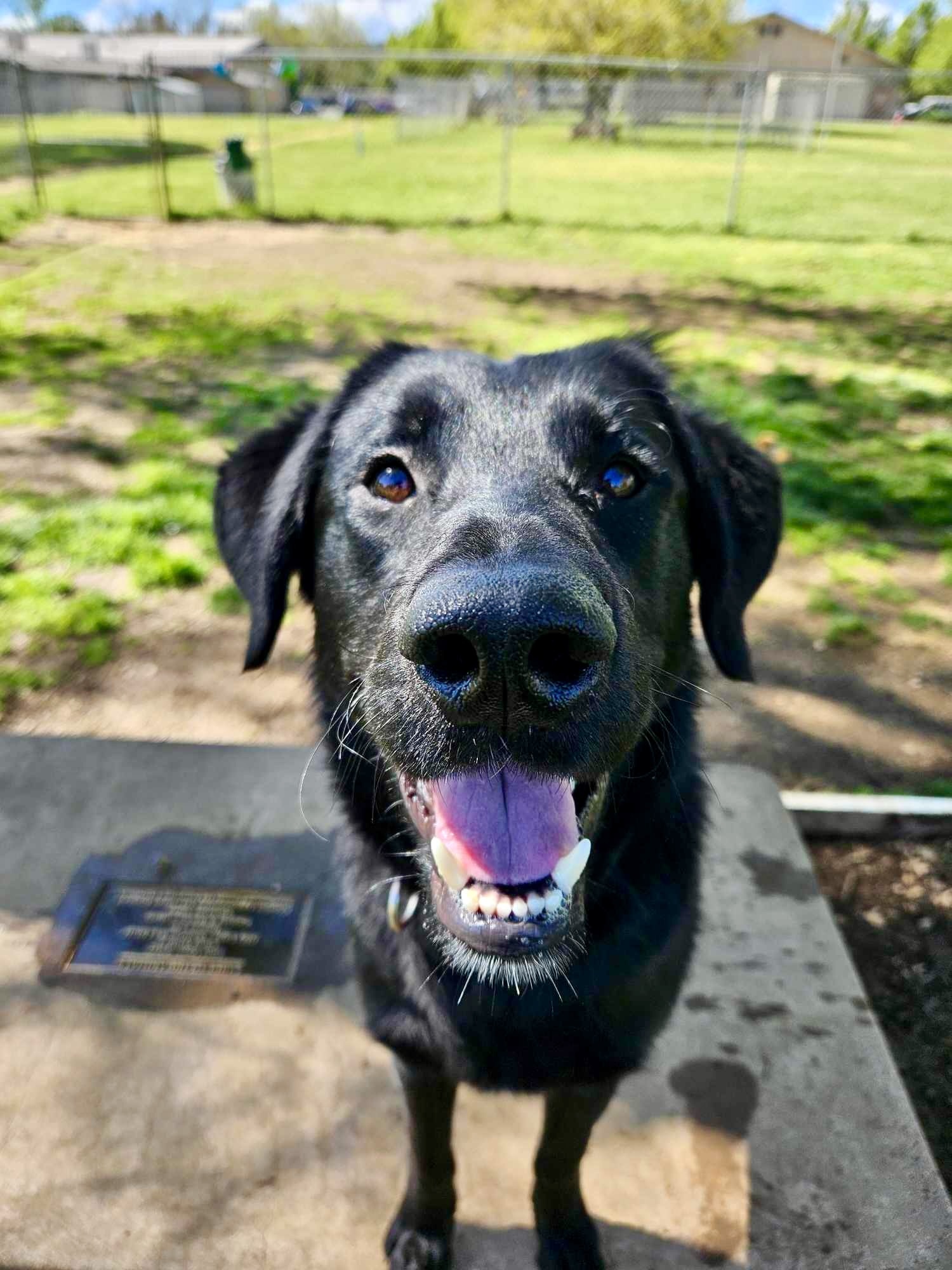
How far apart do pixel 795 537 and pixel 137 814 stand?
3709 mm

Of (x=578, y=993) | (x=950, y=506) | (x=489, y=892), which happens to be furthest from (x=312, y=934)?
(x=950, y=506)

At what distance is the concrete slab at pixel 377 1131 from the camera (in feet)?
6.68

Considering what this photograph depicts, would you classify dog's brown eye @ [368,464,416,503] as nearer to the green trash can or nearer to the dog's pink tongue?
the dog's pink tongue

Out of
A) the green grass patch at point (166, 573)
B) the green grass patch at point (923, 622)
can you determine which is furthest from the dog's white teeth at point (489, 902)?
the green grass patch at point (923, 622)

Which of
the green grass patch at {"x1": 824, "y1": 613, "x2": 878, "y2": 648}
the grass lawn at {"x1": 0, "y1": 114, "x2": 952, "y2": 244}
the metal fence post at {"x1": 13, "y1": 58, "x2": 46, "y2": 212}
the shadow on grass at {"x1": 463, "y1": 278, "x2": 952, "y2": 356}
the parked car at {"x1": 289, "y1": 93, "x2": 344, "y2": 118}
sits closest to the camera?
the green grass patch at {"x1": 824, "y1": 613, "x2": 878, "y2": 648}

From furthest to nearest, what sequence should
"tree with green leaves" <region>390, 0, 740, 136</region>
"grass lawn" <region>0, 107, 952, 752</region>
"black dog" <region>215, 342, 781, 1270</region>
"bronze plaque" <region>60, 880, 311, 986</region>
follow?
"tree with green leaves" <region>390, 0, 740, 136</region> < "grass lawn" <region>0, 107, 952, 752</region> < "bronze plaque" <region>60, 880, 311, 986</region> < "black dog" <region>215, 342, 781, 1270</region>

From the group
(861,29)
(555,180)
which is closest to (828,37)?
(861,29)

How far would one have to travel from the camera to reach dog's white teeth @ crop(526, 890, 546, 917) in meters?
1.65

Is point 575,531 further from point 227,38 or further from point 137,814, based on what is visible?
point 227,38

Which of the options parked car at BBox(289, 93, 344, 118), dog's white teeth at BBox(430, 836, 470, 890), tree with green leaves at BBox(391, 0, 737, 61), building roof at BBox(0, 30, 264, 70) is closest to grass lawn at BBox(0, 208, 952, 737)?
dog's white teeth at BBox(430, 836, 470, 890)

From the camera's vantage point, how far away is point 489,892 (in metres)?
1.67

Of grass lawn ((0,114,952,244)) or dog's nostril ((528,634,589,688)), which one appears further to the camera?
grass lawn ((0,114,952,244))

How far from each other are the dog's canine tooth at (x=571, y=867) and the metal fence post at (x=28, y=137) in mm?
15818

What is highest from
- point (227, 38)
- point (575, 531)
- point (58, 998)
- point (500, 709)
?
point (227, 38)
